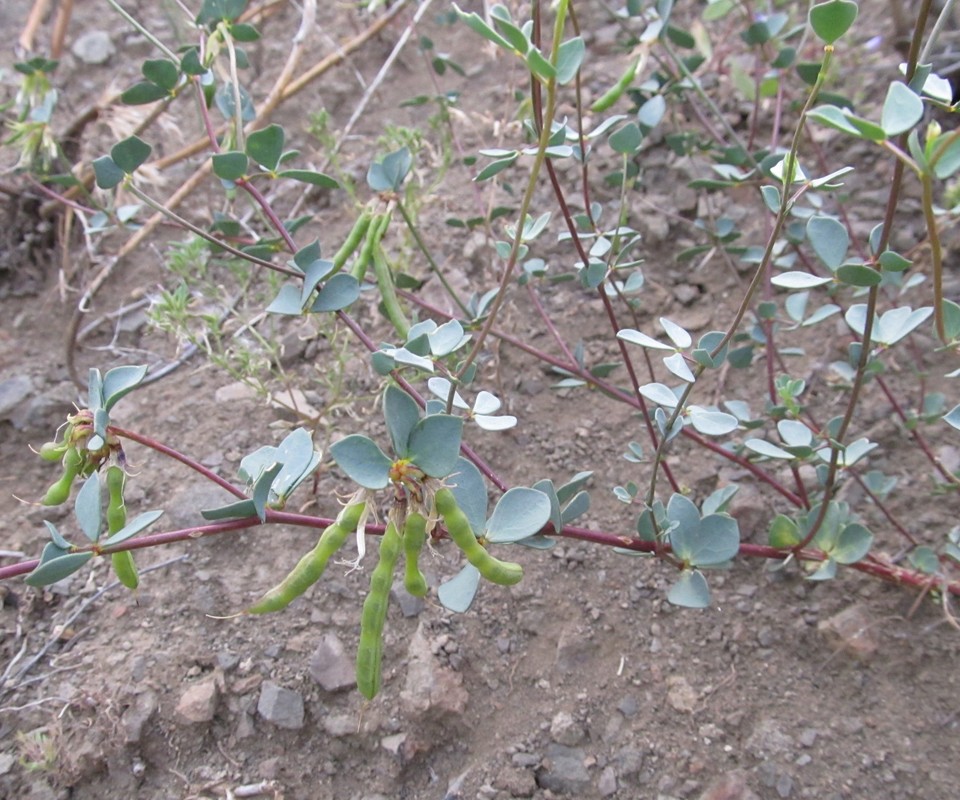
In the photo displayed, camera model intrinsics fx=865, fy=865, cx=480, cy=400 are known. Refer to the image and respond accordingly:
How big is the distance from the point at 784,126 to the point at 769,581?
1393 mm

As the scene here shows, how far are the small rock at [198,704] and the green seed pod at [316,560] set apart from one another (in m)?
0.41

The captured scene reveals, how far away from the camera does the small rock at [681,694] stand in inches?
56.1

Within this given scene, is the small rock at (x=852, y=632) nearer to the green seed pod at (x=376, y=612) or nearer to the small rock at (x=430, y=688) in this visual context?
the small rock at (x=430, y=688)

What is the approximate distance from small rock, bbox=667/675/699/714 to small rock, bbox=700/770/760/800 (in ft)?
0.39

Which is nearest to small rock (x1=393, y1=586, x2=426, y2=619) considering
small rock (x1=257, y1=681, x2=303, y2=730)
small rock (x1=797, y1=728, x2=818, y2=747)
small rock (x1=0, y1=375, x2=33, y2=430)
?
small rock (x1=257, y1=681, x2=303, y2=730)

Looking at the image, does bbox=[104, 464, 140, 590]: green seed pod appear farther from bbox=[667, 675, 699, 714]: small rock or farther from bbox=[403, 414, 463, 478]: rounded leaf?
bbox=[667, 675, 699, 714]: small rock

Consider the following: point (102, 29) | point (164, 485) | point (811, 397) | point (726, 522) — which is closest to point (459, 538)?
point (726, 522)

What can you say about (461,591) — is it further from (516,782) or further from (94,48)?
(94,48)

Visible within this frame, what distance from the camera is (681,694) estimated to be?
4.72 ft

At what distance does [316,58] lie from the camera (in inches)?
109

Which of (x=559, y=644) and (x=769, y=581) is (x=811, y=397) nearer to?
(x=769, y=581)

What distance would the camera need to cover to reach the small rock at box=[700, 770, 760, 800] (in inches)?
51.3

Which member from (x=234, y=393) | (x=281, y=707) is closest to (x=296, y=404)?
(x=234, y=393)

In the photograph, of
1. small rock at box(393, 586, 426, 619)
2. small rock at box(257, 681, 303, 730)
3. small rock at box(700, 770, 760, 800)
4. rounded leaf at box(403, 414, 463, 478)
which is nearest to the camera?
rounded leaf at box(403, 414, 463, 478)
